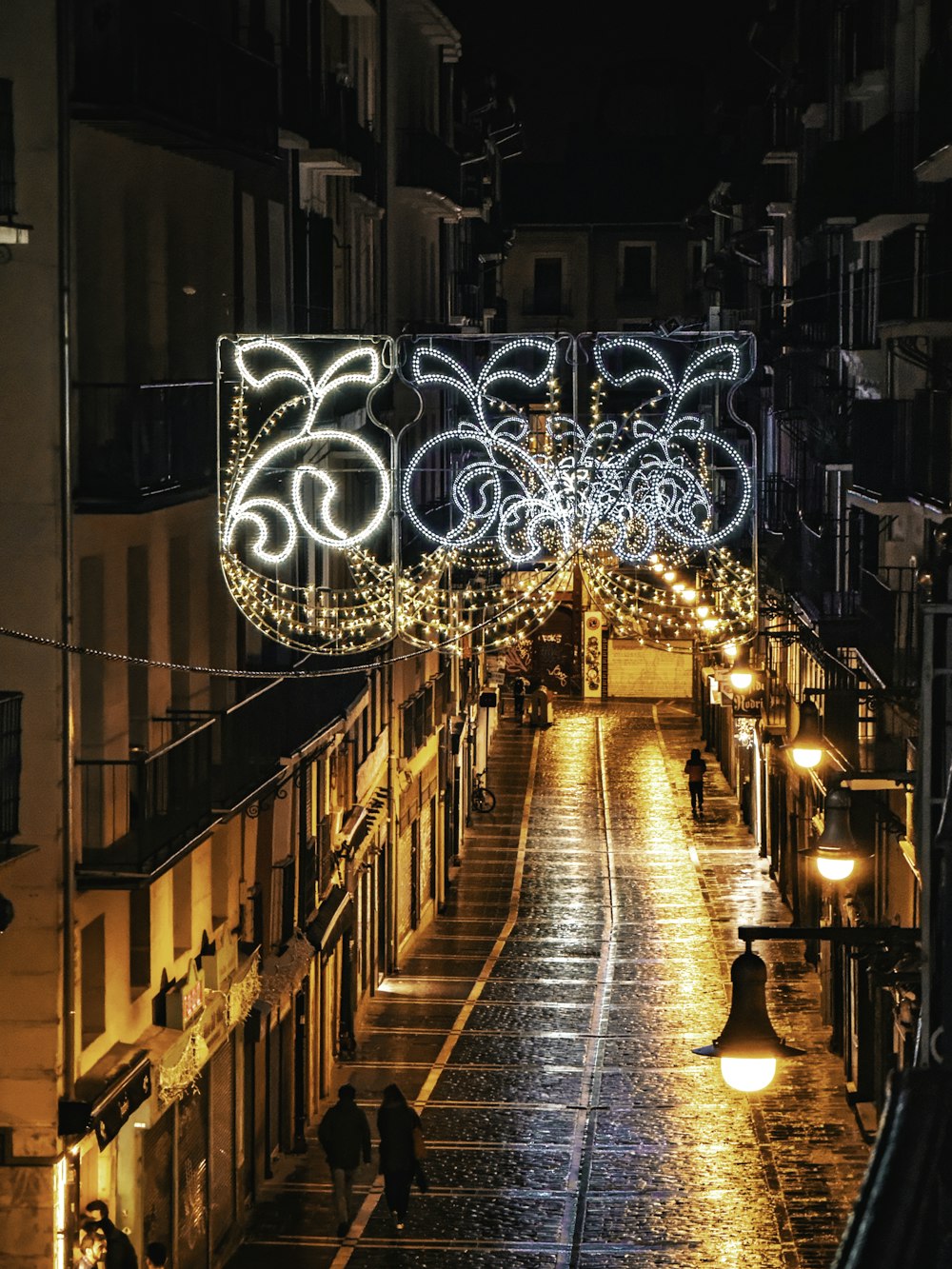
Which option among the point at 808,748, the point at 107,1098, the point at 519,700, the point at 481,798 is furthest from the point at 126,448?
the point at 519,700

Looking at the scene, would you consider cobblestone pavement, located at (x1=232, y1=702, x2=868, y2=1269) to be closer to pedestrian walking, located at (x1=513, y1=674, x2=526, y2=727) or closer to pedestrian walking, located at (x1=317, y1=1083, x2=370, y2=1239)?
pedestrian walking, located at (x1=317, y1=1083, x2=370, y2=1239)

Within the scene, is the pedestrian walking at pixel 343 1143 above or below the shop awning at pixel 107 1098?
below

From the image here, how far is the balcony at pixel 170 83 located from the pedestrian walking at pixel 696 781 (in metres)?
29.3

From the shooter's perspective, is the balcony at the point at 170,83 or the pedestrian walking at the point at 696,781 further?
the pedestrian walking at the point at 696,781

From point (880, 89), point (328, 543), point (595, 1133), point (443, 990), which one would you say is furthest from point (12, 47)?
point (443, 990)

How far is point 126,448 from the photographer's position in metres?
18.1

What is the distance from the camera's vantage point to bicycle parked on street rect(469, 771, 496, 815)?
5356 centimetres

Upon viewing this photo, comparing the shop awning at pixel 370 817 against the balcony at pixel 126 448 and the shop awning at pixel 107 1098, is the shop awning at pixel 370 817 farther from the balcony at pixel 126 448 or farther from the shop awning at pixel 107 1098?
the balcony at pixel 126 448

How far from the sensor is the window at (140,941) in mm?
20234

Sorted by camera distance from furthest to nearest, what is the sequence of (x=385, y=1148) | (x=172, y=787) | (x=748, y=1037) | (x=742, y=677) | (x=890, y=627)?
(x=742, y=677)
(x=890, y=627)
(x=385, y=1148)
(x=172, y=787)
(x=748, y=1037)

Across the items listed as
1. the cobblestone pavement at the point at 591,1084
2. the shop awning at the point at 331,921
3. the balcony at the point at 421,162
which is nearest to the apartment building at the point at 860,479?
the cobblestone pavement at the point at 591,1084

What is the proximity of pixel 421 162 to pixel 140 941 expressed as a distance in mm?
25845

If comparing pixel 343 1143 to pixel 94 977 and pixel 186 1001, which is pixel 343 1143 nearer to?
pixel 186 1001

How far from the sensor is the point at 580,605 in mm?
75688
